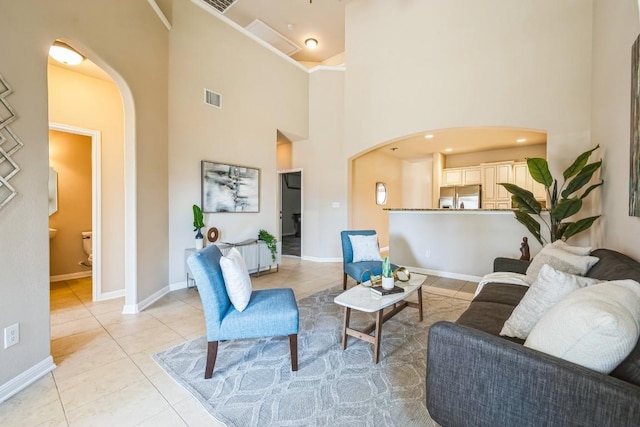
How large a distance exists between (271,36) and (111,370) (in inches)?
269

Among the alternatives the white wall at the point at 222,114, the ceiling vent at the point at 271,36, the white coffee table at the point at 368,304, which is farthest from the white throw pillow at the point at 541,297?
the ceiling vent at the point at 271,36

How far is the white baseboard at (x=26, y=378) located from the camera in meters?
1.65

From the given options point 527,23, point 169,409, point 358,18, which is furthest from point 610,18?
point 169,409

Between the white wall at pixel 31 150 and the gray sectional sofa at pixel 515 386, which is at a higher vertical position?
the white wall at pixel 31 150

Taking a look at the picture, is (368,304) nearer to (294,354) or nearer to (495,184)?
(294,354)

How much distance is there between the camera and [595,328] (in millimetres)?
950

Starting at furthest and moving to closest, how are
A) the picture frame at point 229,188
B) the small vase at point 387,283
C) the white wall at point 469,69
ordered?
the picture frame at point 229,188 < the white wall at point 469,69 < the small vase at point 387,283

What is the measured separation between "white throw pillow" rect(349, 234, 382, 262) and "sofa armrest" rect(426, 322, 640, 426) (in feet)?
7.62

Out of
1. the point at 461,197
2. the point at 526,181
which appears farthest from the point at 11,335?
the point at 526,181

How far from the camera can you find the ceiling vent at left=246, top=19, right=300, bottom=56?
598cm

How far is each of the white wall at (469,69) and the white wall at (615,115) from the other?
14.3 inches

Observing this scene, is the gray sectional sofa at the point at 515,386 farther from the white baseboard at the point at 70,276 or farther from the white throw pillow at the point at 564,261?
the white baseboard at the point at 70,276

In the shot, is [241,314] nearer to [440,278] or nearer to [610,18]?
[440,278]

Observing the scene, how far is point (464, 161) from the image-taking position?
7074 millimetres
